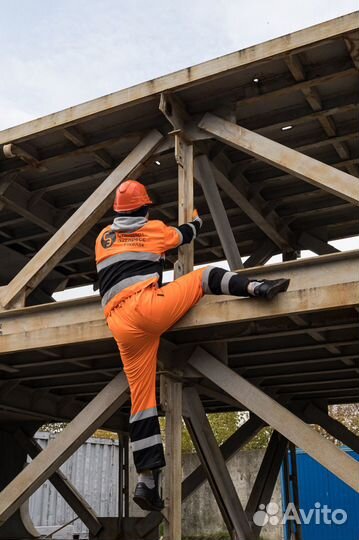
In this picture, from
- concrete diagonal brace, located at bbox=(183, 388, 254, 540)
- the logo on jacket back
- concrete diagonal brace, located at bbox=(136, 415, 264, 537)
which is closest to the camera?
the logo on jacket back

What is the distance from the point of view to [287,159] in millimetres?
5945

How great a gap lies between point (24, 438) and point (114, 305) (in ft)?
22.5

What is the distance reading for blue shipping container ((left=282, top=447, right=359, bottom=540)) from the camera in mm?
17953

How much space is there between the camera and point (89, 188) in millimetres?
8922

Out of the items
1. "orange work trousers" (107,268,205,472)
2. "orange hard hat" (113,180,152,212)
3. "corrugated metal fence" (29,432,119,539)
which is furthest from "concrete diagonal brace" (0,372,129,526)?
"corrugated metal fence" (29,432,119,539)

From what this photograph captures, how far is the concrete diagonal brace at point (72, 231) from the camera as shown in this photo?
671cm

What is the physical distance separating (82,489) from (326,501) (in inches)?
263

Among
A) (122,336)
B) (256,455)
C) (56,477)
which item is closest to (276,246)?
(122,336)

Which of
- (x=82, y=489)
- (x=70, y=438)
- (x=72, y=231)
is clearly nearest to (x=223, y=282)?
(x=72, y=231)

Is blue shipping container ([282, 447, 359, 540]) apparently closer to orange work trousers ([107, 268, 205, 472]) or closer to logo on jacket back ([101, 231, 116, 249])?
orange work trousers ([107, 268, 205, 472])

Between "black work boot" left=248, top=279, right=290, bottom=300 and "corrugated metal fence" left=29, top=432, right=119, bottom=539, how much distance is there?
11.7 m

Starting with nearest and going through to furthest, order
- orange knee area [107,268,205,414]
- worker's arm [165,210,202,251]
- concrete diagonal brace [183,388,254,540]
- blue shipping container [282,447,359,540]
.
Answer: orange knee area [107,268,205,414] → worker's arm [165,210,202,251] → concrete diagonal brace [183,388,254,540] → blue shipping container [282,447,359,540]

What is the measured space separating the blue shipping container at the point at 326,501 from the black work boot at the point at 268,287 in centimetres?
1350

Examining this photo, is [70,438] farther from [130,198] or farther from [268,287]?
[268,287]
